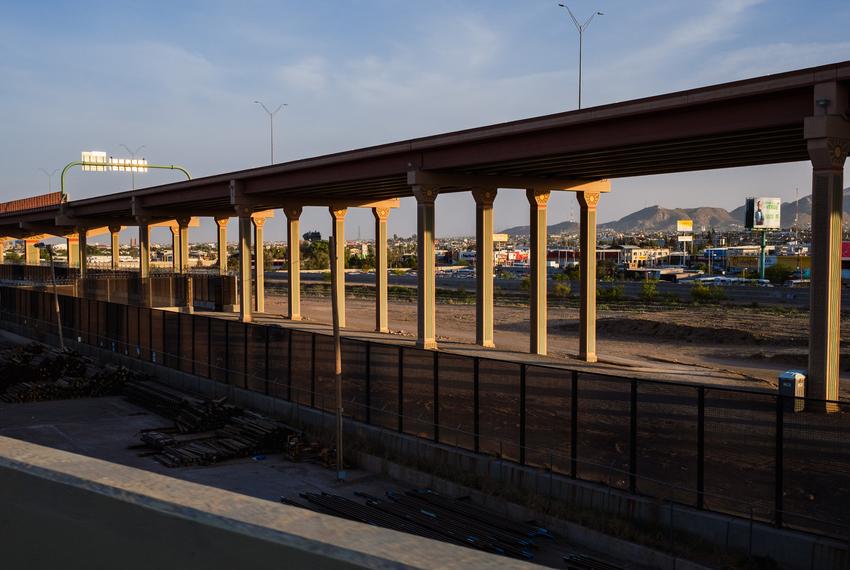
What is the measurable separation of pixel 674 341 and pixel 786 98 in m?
33.4

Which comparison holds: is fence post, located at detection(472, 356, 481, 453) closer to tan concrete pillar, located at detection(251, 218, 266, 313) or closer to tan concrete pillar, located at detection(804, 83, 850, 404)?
tan concrete pillar, located at detection(804, 83, 850, 404)

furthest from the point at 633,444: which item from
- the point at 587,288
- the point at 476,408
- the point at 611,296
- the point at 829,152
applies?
the point at 611,296

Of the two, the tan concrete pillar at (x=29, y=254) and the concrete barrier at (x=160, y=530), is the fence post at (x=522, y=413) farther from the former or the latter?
the tan concrete pillar at (x=29, y=254)

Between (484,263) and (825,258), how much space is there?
18.7m

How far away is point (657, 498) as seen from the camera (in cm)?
1526

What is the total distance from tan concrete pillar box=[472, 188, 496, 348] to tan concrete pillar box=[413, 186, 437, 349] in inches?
97.3

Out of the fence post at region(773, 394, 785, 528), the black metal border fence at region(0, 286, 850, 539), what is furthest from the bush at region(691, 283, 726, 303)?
the fence post at region(773, 394, 785, 528)

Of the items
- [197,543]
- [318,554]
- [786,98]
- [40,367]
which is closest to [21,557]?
[197,543]

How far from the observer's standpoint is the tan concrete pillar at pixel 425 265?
116ft

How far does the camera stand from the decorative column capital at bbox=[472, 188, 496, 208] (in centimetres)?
3713

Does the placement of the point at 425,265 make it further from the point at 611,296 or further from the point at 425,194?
the point at 611,296

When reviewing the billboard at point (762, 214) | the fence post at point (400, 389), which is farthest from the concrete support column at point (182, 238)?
the billboard at point (762, 214)

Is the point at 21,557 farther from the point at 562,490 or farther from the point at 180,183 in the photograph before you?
the point at 180,183

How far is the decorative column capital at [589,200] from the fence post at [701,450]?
22.9 metres
